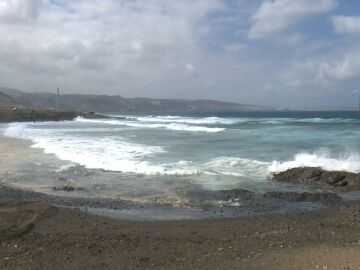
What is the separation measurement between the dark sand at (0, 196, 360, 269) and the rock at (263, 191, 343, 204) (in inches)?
70.2

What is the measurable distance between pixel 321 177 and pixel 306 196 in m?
3.34

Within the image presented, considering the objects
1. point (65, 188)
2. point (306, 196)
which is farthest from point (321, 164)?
point (65, 188)

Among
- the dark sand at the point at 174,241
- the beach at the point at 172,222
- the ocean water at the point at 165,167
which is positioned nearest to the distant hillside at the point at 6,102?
the ocean water at the point at 165,167

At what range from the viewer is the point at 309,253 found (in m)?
7.02

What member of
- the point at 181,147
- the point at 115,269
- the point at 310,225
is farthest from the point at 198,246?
the point at 181,147

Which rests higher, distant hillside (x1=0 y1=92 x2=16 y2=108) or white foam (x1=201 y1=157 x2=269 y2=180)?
distant hillside (x1=0 y1=92 x2=16 y2=108)

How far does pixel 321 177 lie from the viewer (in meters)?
15.6

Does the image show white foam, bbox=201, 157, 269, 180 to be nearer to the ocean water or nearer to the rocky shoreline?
the ocean water

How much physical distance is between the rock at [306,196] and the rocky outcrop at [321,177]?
183cm

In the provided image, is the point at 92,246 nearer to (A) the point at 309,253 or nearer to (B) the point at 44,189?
(A) the point at 309,253

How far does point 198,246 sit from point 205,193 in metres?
5.52

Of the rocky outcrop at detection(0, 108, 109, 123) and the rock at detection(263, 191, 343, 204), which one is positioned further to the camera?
the rocky outcrop at detection(0, 108, 109, 123)

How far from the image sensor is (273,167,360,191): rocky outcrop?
14.6 m

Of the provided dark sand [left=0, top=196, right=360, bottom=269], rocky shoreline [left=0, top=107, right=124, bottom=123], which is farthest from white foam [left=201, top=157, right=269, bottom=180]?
rocky shoreline [left=0, top=107, right=124, bottom=123]
